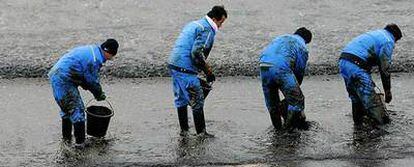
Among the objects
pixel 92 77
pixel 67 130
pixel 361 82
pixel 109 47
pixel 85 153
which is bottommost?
pixel 85 153

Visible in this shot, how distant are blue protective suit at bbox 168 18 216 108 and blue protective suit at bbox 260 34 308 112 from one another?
0.85m

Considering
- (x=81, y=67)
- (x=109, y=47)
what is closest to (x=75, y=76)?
(x=81, y=67)

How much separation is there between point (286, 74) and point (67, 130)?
3.10m

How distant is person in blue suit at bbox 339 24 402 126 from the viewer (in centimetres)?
993

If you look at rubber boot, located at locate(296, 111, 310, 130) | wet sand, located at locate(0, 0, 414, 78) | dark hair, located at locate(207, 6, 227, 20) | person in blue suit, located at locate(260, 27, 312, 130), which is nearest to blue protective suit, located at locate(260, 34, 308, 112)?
person in blue suit, located at locate(260, 27, 312, 130)

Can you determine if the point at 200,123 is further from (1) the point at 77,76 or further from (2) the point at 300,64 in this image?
(1) the point at 77,76

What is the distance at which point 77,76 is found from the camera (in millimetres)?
A: 9281

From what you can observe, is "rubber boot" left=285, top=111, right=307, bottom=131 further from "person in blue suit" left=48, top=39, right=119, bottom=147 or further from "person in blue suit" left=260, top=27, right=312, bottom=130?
"person in blue suit" left=48, top=39, right=119, bottom=147

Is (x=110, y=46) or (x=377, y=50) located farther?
(x=377, y=50)

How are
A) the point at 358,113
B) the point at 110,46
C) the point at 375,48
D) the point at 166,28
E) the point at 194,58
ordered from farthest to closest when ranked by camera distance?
the point at 166,28, the point at 358,113, the point at 375,48, the point at 194,58, the point at 110,46

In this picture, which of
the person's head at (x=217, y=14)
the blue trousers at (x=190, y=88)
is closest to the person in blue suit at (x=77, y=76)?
the blue trousers at (x=190, y=88)

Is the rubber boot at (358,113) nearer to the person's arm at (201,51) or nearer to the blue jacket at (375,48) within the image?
the blue jacket at (375,48)

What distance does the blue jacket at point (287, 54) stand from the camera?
381 inches

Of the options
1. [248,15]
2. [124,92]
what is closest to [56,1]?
[248,15]
